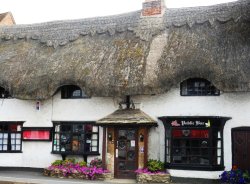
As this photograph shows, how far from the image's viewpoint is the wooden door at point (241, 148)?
1809 centimetres

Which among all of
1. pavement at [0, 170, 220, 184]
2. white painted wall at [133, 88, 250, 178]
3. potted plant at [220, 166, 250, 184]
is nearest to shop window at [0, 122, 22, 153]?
pavement at [0, 170, 220, 184]

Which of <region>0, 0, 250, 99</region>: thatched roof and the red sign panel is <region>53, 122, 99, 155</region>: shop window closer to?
the red sign panel

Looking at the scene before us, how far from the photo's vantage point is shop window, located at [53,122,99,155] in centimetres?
2067

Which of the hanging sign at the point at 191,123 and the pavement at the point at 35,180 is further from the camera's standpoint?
the hanging sign at the point at 191,123

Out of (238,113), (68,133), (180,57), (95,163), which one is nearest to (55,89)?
(68,133)

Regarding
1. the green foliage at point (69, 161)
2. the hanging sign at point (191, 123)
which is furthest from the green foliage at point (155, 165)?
the green foliage at point (69, 161)

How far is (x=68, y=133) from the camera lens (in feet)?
69.1

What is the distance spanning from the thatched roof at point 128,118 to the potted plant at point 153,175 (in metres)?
2.05

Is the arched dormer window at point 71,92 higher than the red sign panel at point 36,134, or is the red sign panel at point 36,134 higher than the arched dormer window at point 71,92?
the arched dormer window at point 71,92

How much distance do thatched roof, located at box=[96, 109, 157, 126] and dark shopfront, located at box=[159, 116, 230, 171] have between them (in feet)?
3.77

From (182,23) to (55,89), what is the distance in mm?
7478

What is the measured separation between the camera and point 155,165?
60.7 ft

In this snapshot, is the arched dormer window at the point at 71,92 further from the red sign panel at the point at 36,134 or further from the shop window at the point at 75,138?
the red sign panel at the point at 36,134

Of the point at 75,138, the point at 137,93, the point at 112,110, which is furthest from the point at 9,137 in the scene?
the point at 137,93
